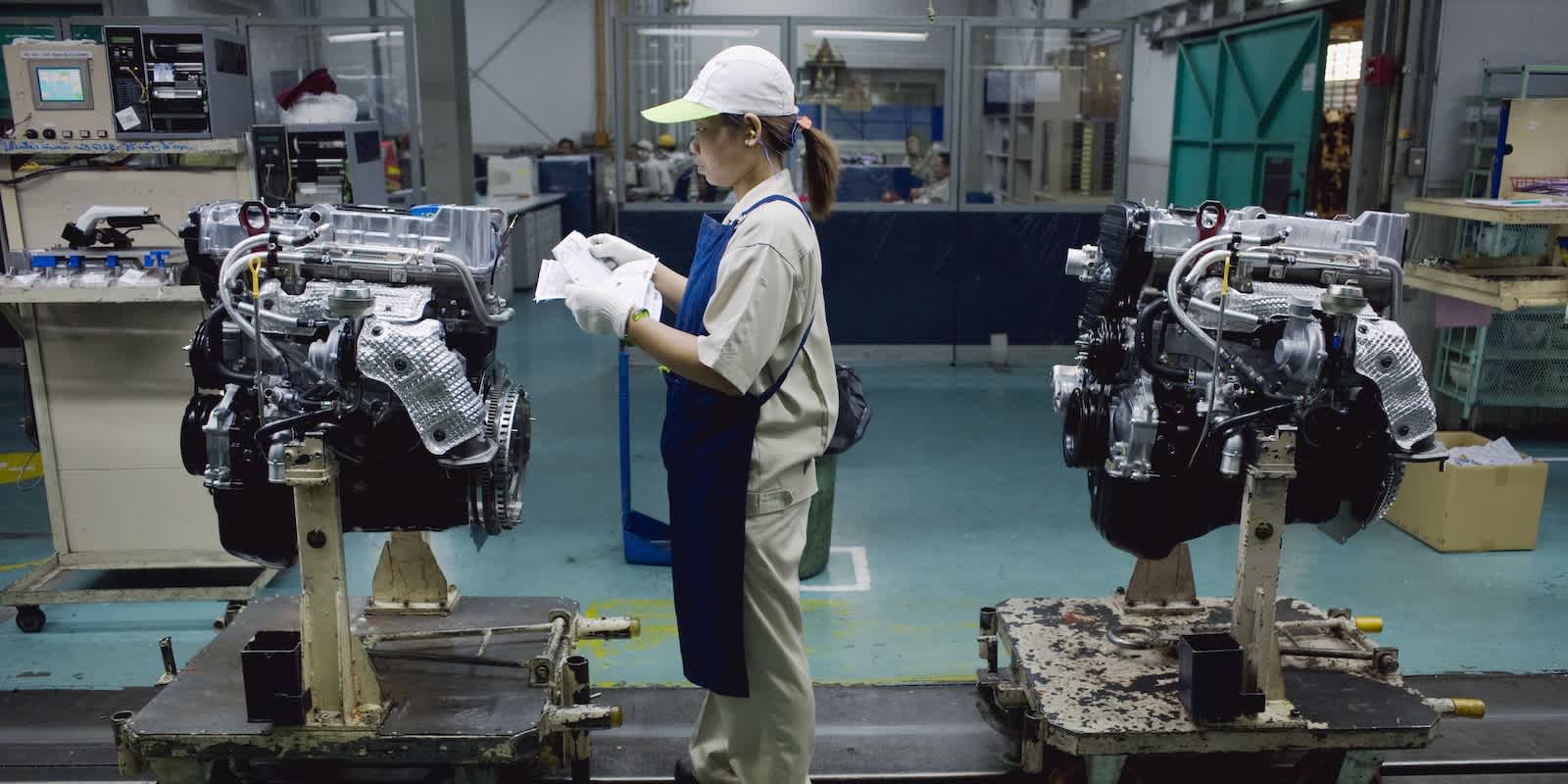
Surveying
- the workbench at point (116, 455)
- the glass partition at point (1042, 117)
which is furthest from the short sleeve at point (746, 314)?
the glass partition at point (1042, 117)

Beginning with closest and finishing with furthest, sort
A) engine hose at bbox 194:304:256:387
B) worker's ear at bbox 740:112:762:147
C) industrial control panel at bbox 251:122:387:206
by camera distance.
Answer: worker's ear at bbox 740:112:762:147
engine hose at bbox 194:304:256:387
industrial control panel at bbox 251:122:387:206

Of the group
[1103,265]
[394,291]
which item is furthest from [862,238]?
[394,291]

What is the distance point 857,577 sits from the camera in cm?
400

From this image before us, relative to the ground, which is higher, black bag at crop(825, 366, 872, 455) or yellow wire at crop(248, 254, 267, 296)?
yellow wire at crop(248, 254, 267, 296)

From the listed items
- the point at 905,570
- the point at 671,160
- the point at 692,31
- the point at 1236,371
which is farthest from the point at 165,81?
the point at 671,160

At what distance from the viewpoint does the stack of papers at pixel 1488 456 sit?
164 inches

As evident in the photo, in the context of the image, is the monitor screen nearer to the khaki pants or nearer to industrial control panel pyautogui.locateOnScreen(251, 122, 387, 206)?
industrial control panel pyautogui.locateOnScreen(251, 122, 387, 206)

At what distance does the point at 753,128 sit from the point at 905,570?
2273 mm

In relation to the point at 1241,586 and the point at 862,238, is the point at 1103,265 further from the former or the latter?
the point at 862,238

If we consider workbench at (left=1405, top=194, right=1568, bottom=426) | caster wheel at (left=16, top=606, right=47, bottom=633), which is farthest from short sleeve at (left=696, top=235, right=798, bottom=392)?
workbench at (left=1405, top=194, right=1568, bottom=426)

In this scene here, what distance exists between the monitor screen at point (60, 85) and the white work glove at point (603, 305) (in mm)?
2517

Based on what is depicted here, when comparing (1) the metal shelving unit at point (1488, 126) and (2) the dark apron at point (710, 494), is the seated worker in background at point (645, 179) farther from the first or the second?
(2) the dark apron at point (710, 494)

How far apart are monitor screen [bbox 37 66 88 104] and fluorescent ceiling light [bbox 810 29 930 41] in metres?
4.58

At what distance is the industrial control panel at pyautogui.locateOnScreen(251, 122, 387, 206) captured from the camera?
4078 mm
